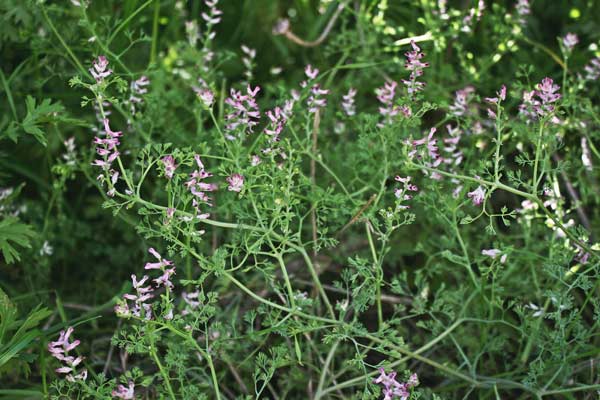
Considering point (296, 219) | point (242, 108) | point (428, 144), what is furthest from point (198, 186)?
point (296, 219)

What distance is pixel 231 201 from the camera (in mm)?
1959

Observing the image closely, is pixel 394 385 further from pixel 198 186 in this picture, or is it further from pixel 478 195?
pixel 198 186

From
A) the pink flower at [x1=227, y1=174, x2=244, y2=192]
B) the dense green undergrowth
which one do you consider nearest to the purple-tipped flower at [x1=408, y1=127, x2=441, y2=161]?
the dense green undergrowth

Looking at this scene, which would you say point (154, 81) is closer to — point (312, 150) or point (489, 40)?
point (312, 150)

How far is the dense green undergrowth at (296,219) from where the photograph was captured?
1.73 m

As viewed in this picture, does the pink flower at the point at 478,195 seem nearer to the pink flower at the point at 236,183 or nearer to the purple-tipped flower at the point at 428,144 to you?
the purple-tipped flower at the point at 428,144

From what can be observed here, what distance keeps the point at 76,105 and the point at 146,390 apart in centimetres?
124

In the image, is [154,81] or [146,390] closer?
[146,390]

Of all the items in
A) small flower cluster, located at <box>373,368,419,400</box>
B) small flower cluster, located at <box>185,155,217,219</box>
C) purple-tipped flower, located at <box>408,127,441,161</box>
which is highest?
purple-tipped flower, located at <box>408,127,441,161</box>

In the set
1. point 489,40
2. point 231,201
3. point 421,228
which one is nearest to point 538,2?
point 489,40

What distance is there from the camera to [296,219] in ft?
7.93

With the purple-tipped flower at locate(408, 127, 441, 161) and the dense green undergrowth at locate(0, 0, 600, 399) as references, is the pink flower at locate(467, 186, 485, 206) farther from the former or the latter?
the purple-tipped flower at locate(408, 127, 441, 161)

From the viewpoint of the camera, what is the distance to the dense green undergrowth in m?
1.73

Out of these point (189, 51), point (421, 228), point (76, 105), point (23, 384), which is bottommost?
point (23, 384)
